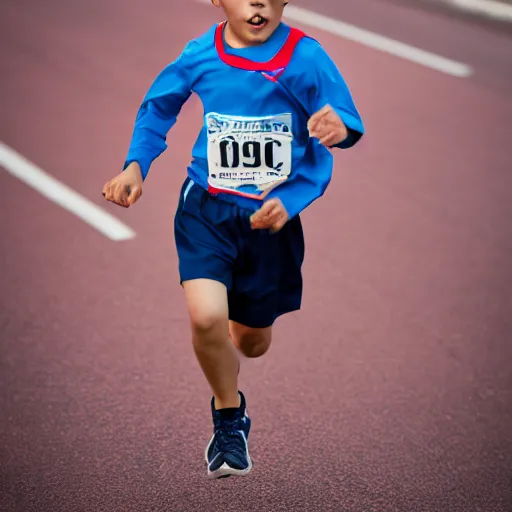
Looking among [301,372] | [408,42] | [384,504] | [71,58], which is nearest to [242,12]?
[384,504]

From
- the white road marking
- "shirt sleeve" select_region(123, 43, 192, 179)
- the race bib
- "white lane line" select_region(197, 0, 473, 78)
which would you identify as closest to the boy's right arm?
"shirt sleeve" select_region(123, 43, 192, 179)

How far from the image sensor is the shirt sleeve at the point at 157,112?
105 inches

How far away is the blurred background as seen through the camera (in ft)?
12.1

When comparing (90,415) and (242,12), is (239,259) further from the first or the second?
(90,415)

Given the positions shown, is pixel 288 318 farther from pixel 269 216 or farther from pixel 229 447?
pixel 269 216

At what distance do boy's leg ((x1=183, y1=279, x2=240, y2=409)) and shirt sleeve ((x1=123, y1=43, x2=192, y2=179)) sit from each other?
40 cm

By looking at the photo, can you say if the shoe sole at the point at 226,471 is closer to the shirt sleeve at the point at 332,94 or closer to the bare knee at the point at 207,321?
the bare knee at the point at 207,321

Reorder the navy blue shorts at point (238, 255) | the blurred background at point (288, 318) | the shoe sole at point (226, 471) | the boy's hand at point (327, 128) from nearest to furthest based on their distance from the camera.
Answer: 1. the boy's hand at point (327, 128)
2. the navy blue shorts at point (238, 255)
3. the shoe sole at point (226, 471)
4. the blurred background at point (288, 318)

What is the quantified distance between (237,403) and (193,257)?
539 millimetres

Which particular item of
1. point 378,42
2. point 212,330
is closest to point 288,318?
point 212,330

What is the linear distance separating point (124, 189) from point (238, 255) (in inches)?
21.8

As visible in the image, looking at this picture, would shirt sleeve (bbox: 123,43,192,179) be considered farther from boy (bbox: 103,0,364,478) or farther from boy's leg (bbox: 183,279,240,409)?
boy's leg (bbox: 183,279,240,409)

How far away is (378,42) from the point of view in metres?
8.73

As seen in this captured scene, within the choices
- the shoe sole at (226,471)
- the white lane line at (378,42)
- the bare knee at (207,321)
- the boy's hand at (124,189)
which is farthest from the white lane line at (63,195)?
the white lane line at (378,42)
